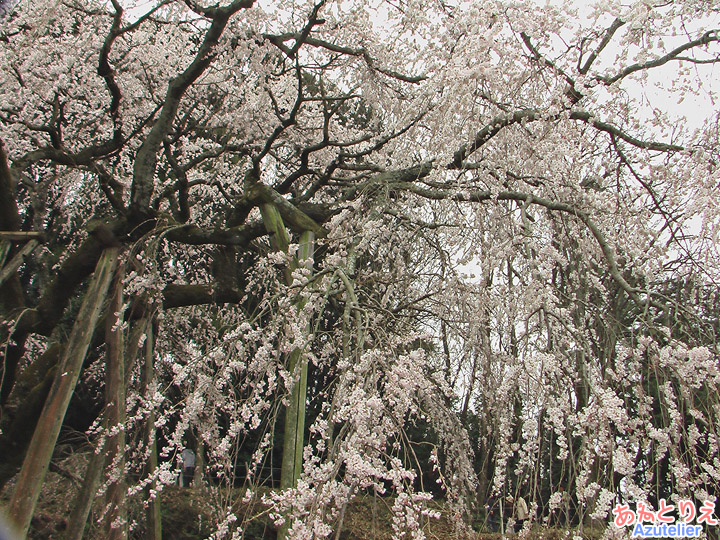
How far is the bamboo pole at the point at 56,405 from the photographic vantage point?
3.10 meters

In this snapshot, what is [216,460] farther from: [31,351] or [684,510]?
[31,351]

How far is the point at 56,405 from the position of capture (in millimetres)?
3289

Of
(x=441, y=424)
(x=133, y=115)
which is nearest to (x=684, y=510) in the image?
(x=441, y=424)

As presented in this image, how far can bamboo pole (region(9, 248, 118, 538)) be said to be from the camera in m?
3.10

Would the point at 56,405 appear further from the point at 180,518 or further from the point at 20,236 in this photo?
the point at 180,518

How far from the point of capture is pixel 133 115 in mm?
6324

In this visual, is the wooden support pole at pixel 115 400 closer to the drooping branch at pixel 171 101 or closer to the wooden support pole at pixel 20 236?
the drooping branch at pixel 171 101

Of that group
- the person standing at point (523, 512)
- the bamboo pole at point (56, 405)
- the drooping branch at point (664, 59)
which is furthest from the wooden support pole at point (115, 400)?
the drooping branch at point (664, 59)

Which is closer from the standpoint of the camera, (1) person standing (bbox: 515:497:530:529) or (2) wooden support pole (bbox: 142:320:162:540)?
(1) person standing (bbox: 515:497:530:529)

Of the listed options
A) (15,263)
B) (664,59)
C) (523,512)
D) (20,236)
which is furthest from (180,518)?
(664,59)

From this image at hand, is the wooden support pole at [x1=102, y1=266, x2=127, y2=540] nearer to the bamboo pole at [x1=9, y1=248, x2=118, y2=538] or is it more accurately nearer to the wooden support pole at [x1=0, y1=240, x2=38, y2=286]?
the bamboo pole at [x1=9, y1=248, x2=118, y2=538]

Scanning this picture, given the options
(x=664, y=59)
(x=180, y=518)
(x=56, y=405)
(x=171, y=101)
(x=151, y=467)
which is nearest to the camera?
(x=664, y=59)

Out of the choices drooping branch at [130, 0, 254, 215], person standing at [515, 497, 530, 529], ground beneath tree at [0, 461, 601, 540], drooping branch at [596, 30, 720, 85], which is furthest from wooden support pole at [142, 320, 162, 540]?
drooping branch at [596, 30, 720, 85]

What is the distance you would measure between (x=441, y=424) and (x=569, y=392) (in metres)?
0.89
